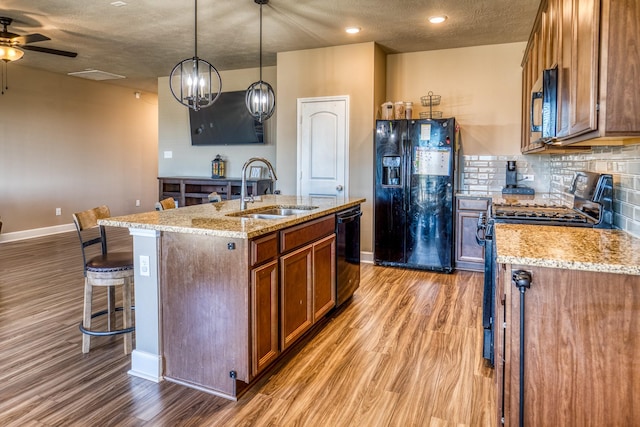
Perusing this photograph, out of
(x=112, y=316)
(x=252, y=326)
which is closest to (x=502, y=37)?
(x=252, y=326)

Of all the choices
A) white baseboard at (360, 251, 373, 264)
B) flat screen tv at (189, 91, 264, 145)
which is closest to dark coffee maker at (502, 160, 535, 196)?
white baseboard at (360, 251, 373, 264)

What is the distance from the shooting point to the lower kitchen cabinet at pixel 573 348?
1.46 metres

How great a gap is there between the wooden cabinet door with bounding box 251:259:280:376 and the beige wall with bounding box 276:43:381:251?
3079mm

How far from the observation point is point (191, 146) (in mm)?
7383

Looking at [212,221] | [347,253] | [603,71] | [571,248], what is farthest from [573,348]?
[347,253]

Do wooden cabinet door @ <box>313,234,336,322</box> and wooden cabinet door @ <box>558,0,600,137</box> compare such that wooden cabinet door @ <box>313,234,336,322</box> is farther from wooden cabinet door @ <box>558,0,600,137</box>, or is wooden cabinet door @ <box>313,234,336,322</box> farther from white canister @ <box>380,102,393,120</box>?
white canister @ <box>380,102,393,120</box>

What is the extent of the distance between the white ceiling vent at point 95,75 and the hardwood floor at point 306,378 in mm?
4367

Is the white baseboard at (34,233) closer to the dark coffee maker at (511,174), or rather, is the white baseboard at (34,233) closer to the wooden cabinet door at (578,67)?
the dark coffee maker at (511,174)

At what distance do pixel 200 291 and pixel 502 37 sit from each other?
4.52 metres

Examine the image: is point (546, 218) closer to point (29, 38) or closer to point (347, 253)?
point (347, 253)

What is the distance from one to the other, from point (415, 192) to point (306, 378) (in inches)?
117

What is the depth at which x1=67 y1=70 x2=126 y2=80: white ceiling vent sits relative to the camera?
22.8 ft

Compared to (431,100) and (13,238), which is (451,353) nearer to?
(431,100)

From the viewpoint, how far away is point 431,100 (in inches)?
207
